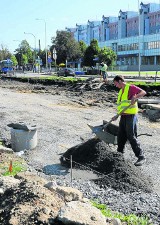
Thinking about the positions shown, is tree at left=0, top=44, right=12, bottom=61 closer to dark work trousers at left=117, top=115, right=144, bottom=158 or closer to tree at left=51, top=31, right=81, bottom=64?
tree at left=51, top=31, right=81, bottom=64

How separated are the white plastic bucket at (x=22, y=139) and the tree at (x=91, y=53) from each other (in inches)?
2794

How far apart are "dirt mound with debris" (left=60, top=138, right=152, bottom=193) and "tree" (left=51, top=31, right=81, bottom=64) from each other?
243 ft

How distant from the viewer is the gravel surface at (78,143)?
6113 mm

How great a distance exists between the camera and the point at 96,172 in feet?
25.8

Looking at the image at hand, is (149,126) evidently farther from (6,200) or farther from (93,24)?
(93,24)

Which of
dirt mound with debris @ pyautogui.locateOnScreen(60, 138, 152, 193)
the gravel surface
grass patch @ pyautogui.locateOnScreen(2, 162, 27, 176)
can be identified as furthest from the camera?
grass patch @ pyautogui.locateOnScreen(2, 162, 27, 176)

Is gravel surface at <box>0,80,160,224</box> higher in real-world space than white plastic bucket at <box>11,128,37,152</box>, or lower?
lower

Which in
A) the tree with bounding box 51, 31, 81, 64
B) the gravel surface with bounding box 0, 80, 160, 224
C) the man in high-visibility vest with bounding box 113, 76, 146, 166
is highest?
the tree with bounding box 51, 31, 81, 64

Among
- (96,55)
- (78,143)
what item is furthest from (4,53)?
(78,143)

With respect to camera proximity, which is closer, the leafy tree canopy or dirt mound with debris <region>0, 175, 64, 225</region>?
dirt mound with debris <region>0, 175, 64, 225</region>

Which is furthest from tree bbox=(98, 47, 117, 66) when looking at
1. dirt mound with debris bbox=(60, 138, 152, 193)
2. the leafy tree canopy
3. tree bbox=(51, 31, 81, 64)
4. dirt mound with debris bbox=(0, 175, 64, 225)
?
dirt mound with debris bbox=(0, 175, 64, 225)

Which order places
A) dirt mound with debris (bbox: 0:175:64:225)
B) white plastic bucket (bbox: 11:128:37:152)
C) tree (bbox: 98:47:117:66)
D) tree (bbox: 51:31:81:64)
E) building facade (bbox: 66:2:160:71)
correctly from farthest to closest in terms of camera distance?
building facade (bbox: 66:2:160:71) < tree (bbox: 51:31:81:64) < tree (bbox: 98:47:117:66) < white plastic bucket (bbox: 11:128:37:152) < dirt mound with debris (bbox: 0:175:64:225)

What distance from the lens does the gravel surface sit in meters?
6.11

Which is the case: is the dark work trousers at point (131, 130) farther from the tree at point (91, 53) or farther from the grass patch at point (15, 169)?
the tree at point (91, 53)
